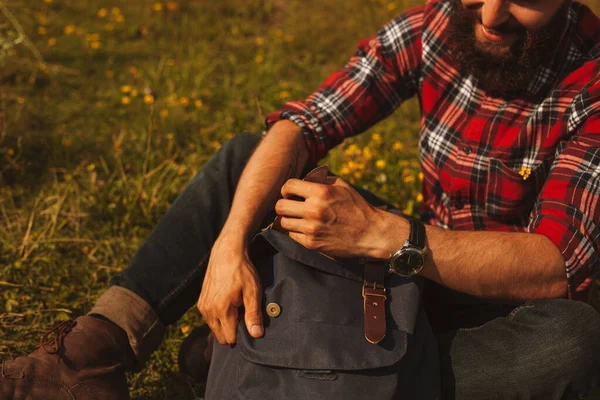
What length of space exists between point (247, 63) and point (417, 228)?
2.99m

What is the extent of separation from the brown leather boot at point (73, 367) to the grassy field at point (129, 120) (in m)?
0.37

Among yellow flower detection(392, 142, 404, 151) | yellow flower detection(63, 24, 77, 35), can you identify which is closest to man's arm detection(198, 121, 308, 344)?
yellow flower detection(392, 142, 404, 151)

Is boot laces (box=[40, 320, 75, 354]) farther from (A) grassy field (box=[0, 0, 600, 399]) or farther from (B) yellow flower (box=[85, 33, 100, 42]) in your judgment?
(B) yellow flower (box=[85, 33, 100, 42])

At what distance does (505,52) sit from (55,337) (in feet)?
5.87

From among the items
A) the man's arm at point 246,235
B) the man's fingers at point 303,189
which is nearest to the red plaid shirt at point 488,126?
the man's arm at point 246,235

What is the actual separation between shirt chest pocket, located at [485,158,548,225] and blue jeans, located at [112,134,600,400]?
349 mm

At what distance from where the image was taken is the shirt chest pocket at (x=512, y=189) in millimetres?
2281

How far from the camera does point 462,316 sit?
2301mm

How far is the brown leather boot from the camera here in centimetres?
204

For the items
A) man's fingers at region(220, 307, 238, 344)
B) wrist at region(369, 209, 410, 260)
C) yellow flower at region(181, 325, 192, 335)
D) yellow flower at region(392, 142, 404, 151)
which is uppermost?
wrist at region(369, 209, 410, 260)

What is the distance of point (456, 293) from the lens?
7.54 ft

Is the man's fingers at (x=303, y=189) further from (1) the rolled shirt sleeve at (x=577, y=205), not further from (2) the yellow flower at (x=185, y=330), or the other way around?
(2) the yellow flower at (x=185, y=330)

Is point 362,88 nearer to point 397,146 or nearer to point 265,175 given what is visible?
point 265,175

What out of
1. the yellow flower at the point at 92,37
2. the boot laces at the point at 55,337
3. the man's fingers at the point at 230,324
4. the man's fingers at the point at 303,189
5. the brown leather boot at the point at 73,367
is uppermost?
the man's fingers at the point at 303,189
